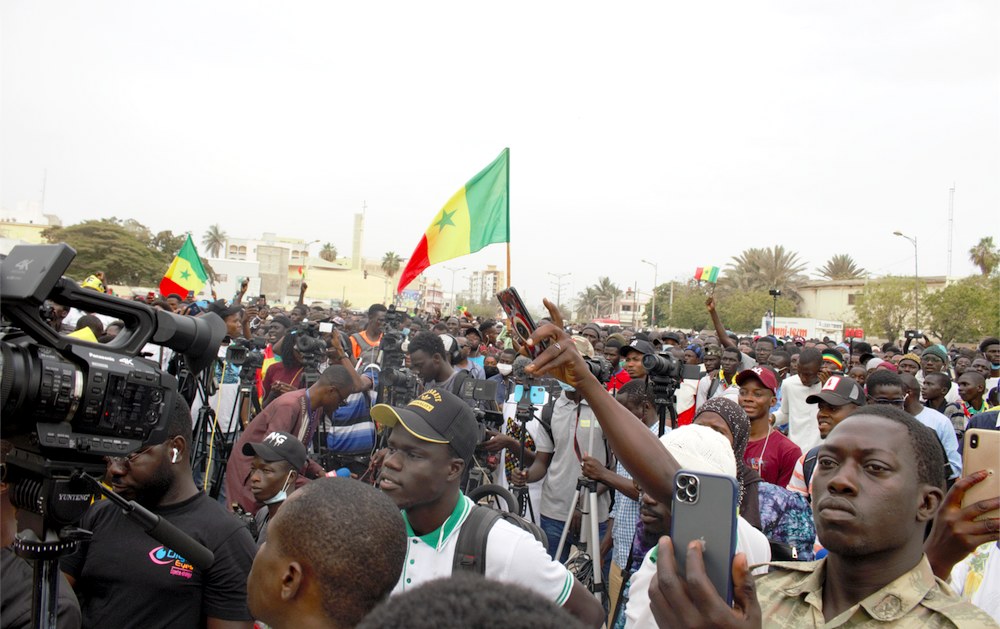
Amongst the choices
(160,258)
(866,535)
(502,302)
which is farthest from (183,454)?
(160,258)

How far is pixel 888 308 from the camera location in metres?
41.6

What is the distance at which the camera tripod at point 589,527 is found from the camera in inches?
197

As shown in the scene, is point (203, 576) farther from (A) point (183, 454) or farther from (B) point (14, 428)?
(B) point (14, 428)

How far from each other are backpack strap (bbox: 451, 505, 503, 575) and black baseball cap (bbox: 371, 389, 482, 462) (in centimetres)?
42

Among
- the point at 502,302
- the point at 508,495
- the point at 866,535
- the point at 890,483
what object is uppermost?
the point at 502,302

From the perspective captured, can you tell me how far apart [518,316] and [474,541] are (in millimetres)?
885

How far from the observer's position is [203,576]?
2.98m

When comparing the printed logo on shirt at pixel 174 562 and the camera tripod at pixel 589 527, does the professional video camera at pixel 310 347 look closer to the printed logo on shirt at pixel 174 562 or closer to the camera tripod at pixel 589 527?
the camera tripod at pixel 589 527

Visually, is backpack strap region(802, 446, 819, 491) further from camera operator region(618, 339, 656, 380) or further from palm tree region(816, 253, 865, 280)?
palm tree region(816, 253, 865, 280)

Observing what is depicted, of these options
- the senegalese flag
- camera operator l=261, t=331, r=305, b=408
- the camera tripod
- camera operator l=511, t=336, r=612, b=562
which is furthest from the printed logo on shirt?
the senegalese flag

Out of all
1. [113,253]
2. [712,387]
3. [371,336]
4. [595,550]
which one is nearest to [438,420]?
[595,550]

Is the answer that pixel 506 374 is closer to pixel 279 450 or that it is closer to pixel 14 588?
pixel 279 450

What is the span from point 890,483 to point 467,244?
25.6ft

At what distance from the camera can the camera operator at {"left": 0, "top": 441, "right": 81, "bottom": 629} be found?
236cm
